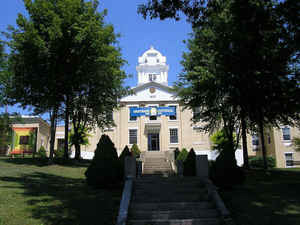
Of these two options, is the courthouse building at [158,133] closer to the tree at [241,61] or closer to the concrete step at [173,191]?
the tree at [241,61]

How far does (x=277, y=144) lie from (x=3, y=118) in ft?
104

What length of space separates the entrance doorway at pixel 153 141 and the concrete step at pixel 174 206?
2743cm

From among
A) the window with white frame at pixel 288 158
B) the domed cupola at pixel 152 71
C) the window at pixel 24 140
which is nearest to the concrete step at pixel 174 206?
the window at pixel 24 140

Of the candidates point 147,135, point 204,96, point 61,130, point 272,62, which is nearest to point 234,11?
point 272,62

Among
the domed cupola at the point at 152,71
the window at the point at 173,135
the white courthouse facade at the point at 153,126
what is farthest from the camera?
the domed cupola at the point at 152,71

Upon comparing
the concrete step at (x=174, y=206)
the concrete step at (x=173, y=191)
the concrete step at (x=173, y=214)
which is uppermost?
the concrete step at (x=173, y=191)

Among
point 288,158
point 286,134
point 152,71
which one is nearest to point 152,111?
point 286,134

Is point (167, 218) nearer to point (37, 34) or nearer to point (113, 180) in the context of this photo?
point (113, 180)

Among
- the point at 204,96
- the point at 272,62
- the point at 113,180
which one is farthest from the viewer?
the point at 204,96

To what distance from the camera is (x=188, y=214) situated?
907 cm

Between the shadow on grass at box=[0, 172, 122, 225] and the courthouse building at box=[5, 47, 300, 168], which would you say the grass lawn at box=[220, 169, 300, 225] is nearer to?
the shadow on grass at box=[0, 172, 122, 225]

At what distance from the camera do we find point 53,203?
9477mm

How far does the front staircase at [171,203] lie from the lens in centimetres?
860

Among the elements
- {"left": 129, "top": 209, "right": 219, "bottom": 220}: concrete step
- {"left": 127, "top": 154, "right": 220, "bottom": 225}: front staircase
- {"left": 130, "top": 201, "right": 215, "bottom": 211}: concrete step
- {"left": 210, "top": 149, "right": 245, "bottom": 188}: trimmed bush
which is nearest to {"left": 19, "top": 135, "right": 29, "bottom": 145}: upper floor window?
{"left": 127, "top": 154, "right": 220, "bottom": 225}: front staircase
